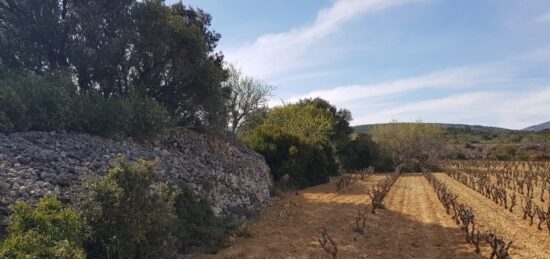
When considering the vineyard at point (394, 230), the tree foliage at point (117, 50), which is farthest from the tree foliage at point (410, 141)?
the tree foliage at point (117, 50)

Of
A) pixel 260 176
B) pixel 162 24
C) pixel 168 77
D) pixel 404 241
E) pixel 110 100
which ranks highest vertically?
pixel 162 24

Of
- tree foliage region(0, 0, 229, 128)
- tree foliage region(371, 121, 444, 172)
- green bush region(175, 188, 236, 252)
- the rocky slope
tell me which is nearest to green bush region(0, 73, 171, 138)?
the rocky slope

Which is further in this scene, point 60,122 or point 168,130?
point 168,130

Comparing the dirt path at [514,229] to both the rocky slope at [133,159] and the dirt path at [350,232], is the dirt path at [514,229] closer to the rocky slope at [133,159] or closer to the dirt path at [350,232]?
the dirt path at [350,232]

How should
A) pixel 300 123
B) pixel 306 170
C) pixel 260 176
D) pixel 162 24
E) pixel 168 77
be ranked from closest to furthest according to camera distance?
pixel 162 24
pixel 168 77
pixel 260 176
pixel 306 170
pixel 300 123

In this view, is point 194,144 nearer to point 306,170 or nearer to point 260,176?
point 260,176

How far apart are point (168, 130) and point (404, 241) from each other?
29.0ft

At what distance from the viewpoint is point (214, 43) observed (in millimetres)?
21672

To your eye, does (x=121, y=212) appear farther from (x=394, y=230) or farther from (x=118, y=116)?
(x=394, y=230)

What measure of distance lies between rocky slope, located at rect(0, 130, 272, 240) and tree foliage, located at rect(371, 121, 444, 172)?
3491 cm

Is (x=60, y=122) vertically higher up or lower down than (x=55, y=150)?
higher up

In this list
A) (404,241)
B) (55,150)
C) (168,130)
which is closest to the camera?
(55,150)

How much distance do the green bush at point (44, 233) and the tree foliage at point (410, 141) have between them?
149 feet

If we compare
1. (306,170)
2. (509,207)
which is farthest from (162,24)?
(509,207)
